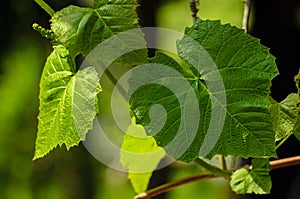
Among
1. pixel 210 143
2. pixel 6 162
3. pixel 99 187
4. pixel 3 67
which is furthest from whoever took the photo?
pixel 99 187

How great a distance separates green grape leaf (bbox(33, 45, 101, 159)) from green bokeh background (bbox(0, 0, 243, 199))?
34.8 inches

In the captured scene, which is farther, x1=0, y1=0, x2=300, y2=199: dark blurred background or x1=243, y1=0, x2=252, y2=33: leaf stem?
x1=0, y1=0, x2=300, y2=199: dark blurred background

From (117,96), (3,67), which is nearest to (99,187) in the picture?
(3,67)

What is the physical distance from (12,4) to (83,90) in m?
1.03

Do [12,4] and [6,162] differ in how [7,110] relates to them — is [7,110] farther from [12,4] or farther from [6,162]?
[12,4]

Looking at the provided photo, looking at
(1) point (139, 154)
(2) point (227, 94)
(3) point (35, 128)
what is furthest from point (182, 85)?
(3) point (35, 128)

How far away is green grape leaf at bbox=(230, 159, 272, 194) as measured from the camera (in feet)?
0.99

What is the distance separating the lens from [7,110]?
1.32 meters

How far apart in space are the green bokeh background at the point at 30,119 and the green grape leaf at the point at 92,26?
2.94 feet

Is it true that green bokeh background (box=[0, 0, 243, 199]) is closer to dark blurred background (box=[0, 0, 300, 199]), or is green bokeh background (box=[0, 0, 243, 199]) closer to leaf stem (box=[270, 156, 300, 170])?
dark blurred background (box=[0, 0, 300, 199])

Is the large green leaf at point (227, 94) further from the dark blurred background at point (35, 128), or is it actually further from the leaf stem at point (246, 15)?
the dark blurred background at point (35, 128)

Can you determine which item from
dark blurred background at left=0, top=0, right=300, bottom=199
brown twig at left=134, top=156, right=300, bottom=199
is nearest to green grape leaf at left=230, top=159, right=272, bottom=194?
brown twig at left=134, top=156, right=300, bottom=199

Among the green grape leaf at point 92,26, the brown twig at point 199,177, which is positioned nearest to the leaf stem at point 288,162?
the brown twig at point 199,177

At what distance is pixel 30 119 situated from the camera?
4.32 ft
